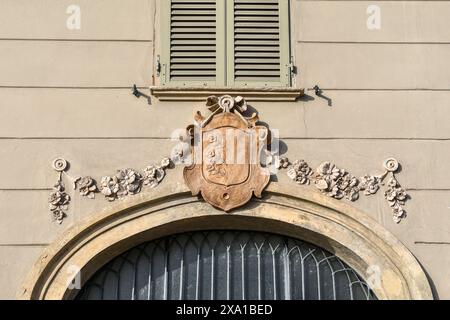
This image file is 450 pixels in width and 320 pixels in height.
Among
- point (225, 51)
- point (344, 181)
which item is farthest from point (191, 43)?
point (344, 181)

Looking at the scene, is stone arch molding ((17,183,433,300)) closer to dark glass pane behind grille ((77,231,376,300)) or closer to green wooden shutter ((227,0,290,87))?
dark glass pane behind grille ((77,231,376,300))

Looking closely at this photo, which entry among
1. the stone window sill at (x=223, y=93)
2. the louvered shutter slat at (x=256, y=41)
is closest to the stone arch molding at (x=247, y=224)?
the stone window sill at (x=223, y=93)

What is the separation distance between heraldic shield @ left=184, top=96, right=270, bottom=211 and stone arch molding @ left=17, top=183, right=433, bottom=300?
0.11 meters

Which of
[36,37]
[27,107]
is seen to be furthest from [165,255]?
[36,37]

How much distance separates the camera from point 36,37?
9898mm

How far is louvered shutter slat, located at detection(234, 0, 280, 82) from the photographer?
9852mm

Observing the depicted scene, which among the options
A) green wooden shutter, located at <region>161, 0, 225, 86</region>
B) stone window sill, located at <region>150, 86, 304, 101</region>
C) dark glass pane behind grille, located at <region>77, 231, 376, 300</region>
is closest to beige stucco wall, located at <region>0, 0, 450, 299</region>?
stone window sill, located at <region>150, 86, 304, 101</region>

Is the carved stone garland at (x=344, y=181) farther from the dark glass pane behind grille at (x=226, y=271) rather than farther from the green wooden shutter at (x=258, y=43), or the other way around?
the green wooden shutter at (x=258, y=43)

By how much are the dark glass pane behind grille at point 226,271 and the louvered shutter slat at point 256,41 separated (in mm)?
1693

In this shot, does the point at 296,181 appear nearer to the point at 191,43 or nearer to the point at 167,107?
the point at 167,107

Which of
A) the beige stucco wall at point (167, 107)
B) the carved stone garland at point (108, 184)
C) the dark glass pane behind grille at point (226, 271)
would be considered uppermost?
the beige stucco wall at point (167, 107)

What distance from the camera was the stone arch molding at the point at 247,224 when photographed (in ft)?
29.8
